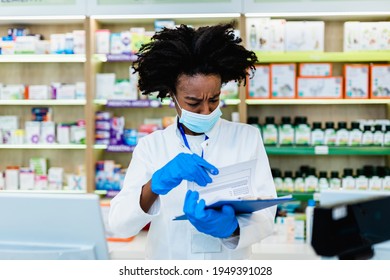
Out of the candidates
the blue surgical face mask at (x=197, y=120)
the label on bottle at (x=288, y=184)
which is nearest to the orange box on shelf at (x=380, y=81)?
the label on bottle at (x=288, y=184)

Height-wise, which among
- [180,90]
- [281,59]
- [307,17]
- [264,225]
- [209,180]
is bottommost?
[264,225]

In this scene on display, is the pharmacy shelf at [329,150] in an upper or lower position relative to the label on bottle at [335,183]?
upper

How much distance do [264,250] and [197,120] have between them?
5.51 feet

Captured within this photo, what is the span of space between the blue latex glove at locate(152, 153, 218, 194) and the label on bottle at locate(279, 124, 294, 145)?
2387 millimetres

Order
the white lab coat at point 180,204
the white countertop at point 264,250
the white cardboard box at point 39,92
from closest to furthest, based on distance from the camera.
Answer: the white lab coat at point 180,204 < the white countertop at point 264,250 < the white cardboard box at point 39,92

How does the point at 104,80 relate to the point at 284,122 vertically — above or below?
above

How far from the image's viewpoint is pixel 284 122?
3.95 m

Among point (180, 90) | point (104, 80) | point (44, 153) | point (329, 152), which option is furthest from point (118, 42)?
point (180, 90)

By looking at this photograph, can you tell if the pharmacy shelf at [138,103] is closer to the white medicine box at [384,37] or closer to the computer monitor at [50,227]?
the white medicine box at [384,37]

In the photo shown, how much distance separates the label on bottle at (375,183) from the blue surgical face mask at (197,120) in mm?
2347

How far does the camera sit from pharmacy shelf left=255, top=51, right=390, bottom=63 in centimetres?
→ 386

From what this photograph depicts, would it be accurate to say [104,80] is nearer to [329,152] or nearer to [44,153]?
[44,153]

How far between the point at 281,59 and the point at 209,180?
264cm

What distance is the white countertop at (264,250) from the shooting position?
9.77ft
